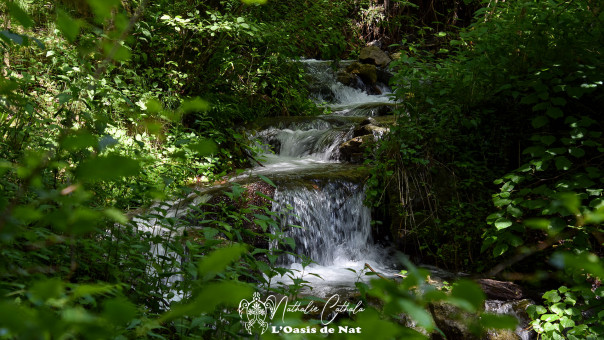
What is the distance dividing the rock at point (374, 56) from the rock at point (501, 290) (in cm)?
1098

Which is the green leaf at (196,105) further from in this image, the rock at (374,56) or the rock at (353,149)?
the rock at (374,56)

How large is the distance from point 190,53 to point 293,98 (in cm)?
321

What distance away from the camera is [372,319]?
0.54 metres

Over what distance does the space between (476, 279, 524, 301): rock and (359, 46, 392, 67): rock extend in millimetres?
10982

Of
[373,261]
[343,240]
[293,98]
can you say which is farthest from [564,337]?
[293,98]

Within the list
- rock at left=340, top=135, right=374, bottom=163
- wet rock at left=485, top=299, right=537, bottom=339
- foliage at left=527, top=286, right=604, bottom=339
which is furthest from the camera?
rock at left=340, top=135, right=374, bottom=163

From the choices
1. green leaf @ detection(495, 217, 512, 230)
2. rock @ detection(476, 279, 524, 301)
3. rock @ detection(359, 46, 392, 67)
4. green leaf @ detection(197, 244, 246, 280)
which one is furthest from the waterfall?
rock @ detection(359, 46, 392, 67)

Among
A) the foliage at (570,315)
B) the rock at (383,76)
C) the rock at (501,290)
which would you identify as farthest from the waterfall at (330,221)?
the rock at (383,76)

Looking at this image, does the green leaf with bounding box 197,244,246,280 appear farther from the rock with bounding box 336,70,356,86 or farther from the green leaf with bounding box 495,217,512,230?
the rock with bounding box 336,70,356,86

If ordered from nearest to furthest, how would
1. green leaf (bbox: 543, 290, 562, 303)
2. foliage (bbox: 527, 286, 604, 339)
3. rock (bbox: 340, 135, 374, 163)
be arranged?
foliage (bbox: 527, 286, 604, 339) → green leaf (bbox: 543, 290, 562, 303) → rock (bbox: 340, 135, 374, 163)

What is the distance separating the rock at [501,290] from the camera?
3752 mm

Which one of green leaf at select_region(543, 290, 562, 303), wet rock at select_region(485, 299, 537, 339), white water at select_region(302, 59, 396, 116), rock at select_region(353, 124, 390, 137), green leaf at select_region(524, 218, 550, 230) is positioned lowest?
wet rock at select_region(485, 299, 537, 339)

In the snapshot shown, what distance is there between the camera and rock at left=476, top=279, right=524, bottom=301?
375 cm

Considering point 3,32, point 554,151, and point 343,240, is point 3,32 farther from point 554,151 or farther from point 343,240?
point 343,240
